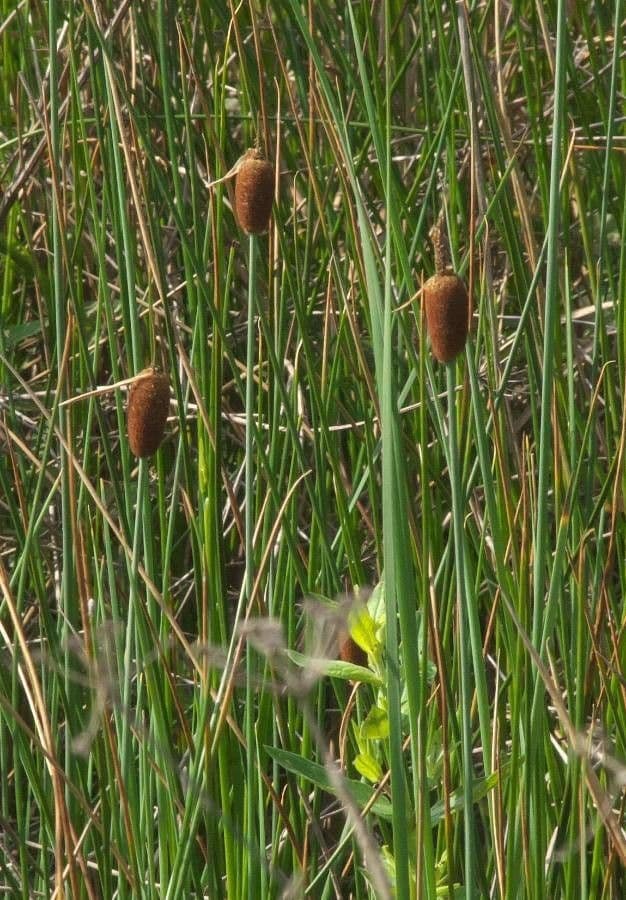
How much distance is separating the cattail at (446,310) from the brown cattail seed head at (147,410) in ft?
0.65

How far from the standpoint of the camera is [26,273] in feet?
6.14

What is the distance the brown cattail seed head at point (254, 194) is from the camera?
0.83 m

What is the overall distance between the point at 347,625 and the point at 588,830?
1.26 feet

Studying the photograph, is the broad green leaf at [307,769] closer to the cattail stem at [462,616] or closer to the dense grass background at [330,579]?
the dense grass background at [330,579]

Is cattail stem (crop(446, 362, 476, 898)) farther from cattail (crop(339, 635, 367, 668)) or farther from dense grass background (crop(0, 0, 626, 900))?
cattail (crop(339, 635, 367, 668))

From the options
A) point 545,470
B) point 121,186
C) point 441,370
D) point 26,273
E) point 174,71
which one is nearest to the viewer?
point 545,470

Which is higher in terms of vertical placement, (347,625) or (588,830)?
(347,625)

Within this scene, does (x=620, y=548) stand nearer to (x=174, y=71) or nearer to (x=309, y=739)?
(x=309, y=739)

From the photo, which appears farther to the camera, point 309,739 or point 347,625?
Result: point 309,739

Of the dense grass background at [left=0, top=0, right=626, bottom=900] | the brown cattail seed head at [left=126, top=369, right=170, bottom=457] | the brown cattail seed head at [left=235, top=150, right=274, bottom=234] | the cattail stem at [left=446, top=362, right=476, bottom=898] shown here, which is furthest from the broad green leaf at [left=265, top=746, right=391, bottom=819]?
the brown cattail seed head at [left=235, top=150, right=274, bottom=234]

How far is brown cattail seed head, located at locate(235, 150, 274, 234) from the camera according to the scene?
83 cm

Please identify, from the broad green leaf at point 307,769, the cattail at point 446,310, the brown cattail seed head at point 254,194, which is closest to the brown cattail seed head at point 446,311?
the cattail at point 446,310

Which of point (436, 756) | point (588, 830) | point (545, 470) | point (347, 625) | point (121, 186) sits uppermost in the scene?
point (121, 186)

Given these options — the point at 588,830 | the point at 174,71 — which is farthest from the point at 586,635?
the point at 174,71
